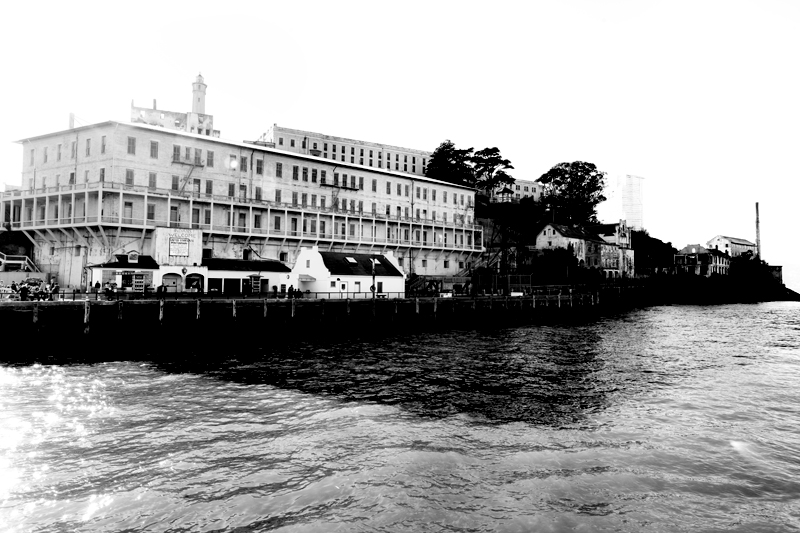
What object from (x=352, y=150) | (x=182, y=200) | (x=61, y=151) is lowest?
(x=182, y=200)

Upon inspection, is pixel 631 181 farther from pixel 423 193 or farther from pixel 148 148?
pixel 148 148

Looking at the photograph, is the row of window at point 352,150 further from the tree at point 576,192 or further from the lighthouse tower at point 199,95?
the tree at point 576,192

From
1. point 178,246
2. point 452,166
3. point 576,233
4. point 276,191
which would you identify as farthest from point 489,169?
point 178,246

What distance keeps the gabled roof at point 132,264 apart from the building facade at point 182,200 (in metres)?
1.91

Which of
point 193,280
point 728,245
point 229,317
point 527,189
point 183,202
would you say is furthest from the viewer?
point 728,245

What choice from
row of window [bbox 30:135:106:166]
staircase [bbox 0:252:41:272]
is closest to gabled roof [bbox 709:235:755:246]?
row of window [bbox 30:135:106:166]

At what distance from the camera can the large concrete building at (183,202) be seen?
162ft

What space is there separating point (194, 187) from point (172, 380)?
38657 millimetres

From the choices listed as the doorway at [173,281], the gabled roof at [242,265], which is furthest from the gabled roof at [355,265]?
the doorway at [173,281]

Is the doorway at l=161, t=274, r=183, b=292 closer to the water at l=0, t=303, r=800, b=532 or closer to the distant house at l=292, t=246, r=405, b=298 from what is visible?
the distant house at l=292, t=246, r=405, b=298

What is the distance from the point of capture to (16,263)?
50438 mm

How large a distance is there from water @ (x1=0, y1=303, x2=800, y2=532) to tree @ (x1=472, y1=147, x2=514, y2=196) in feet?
257

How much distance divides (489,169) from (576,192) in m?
24.4

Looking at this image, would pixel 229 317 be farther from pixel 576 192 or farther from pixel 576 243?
pixel 576 192
